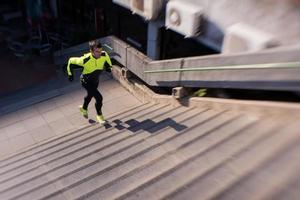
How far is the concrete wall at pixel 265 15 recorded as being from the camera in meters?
5.99

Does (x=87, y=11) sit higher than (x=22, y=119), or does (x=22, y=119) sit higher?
(x=87, y=11)

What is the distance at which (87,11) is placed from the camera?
1602cm

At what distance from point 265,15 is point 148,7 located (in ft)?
11.7

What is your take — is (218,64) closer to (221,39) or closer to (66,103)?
(221,39)

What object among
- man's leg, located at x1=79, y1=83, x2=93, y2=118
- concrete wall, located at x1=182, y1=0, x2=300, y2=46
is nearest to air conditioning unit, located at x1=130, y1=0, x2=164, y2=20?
concrete wall, located at x1=182, y1=0, x2=300, y2=46

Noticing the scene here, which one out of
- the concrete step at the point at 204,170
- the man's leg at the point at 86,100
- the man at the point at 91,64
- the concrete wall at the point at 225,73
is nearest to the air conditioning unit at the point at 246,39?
the concrete wall at the point at 225,73

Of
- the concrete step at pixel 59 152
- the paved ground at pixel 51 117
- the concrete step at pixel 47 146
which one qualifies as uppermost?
the concrete step at pixel 59 152

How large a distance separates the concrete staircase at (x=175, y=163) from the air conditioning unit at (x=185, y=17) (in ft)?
7.15

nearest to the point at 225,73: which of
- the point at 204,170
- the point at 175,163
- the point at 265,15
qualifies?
the point at 265,15

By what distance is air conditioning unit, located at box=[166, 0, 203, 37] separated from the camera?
778 centimetres

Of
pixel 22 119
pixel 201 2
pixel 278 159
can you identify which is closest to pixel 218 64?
pixel 201 2

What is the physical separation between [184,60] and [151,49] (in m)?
3.54

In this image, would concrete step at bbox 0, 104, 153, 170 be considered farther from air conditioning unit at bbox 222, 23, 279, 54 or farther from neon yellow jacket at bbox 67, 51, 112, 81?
air conditioning unit at bbox 222, 23, 279, 54

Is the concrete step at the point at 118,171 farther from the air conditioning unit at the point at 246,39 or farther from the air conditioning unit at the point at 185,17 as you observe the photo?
the air conditioning unit at the point at 185,17
